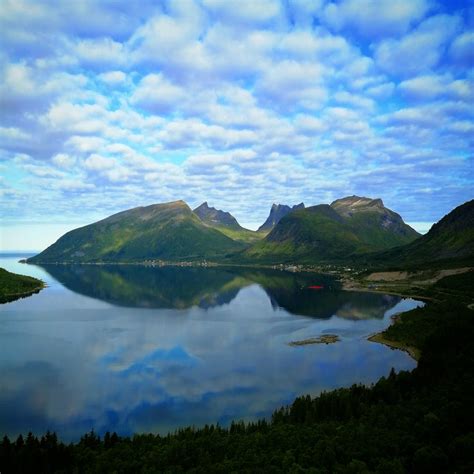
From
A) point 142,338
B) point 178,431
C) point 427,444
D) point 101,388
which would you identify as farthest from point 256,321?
point 427,444

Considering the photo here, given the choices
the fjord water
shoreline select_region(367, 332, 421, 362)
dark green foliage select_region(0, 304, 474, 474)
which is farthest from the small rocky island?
dark green foliage select_region(0, 304, 474, 474)

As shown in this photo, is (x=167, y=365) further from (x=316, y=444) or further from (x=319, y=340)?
(x=316, y=444)

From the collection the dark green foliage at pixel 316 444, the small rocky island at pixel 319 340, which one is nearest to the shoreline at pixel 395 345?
the small rocky island at pixel 319 340

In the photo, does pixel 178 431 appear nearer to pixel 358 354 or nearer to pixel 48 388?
pixel 48 388

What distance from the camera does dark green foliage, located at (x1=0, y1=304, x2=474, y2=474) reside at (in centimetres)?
4678

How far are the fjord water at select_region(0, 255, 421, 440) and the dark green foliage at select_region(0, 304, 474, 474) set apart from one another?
913cm

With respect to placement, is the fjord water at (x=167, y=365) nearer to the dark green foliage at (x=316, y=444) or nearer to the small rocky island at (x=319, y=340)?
the small rocky island at (x=319, y=340)

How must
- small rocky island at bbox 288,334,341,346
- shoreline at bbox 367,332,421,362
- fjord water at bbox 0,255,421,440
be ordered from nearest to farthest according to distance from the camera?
fjord water at bbox 0,255,421,440, shoreline at bbox 367,332,421,362, small rocky island at bbox 288,334,341,346

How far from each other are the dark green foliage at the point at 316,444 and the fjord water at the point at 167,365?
913 cm

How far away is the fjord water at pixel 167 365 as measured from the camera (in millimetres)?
70281

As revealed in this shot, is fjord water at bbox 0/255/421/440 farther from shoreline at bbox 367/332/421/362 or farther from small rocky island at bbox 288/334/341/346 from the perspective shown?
small rocky island at bbox 288/334/341/346

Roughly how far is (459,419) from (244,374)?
44.2m

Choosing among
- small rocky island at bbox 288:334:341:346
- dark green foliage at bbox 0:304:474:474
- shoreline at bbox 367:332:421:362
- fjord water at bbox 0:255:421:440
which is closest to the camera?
dark green foliage at bbox 0:304:474:474

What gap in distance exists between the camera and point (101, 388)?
8250 centimetres
